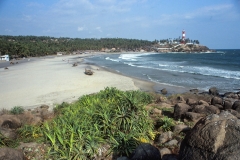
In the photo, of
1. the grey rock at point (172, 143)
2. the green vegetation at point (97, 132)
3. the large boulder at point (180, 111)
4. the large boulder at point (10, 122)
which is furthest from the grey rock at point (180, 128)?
the large boulder at point (10, 122)

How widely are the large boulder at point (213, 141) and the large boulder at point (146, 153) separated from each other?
4.20 ft

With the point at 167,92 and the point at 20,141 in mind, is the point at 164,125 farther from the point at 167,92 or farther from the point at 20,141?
the point at 167,92

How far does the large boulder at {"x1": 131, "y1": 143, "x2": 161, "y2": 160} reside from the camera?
5172 millimetres

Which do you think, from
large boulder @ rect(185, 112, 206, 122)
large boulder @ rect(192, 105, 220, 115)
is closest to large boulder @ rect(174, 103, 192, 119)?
large boulder @ rect(185, 112, 206, 122)

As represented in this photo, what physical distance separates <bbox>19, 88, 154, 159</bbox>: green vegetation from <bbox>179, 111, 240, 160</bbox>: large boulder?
2.26m

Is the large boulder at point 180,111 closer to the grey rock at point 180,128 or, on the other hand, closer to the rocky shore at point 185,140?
the rocky shore at point 185,140

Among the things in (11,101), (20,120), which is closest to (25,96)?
(11,101)

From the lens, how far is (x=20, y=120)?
9188 mm

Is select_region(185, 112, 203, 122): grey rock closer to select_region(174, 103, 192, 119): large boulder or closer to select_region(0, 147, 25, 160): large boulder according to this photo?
select_region(174, 103, 192, 119): large boulder

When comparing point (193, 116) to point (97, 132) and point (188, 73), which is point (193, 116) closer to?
point (97, 132)

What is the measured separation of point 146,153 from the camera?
520cm

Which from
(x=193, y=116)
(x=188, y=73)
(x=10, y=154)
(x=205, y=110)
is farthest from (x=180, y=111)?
(x=188, y=73)

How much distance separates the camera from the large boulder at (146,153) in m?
5.17

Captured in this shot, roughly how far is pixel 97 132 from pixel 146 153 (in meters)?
1.53
